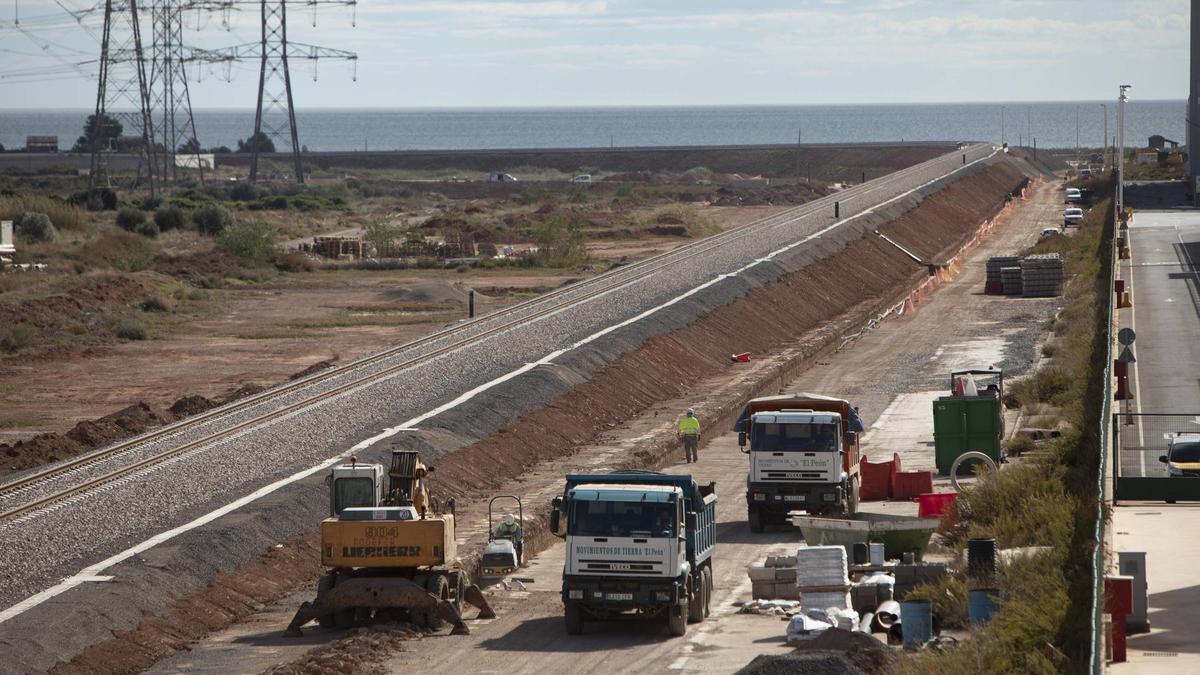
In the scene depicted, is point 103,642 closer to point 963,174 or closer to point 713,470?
point 713,470

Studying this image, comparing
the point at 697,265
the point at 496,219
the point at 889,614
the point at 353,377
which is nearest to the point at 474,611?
the point at 889,614

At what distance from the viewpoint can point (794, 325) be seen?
6712 cm

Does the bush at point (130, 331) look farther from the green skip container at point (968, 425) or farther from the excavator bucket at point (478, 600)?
the excavator bucket at point (478, 600)

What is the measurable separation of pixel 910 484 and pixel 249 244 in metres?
56.1

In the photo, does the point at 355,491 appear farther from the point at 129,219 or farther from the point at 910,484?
the point at 129,219

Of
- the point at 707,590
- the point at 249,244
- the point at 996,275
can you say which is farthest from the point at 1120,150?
the point at 707,590

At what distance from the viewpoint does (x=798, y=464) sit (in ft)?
104

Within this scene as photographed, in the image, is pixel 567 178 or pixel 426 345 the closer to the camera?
pixel 426 345

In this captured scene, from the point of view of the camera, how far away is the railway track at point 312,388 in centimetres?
3062

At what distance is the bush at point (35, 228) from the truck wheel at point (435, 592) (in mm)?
75225

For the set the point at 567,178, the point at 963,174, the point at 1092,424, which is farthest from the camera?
the point at 567,178

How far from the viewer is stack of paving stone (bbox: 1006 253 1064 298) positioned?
2867 inches

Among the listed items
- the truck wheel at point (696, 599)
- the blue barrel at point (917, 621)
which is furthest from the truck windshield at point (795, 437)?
the blue barrel at point (917, 621)

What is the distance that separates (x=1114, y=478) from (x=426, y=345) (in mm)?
26857
